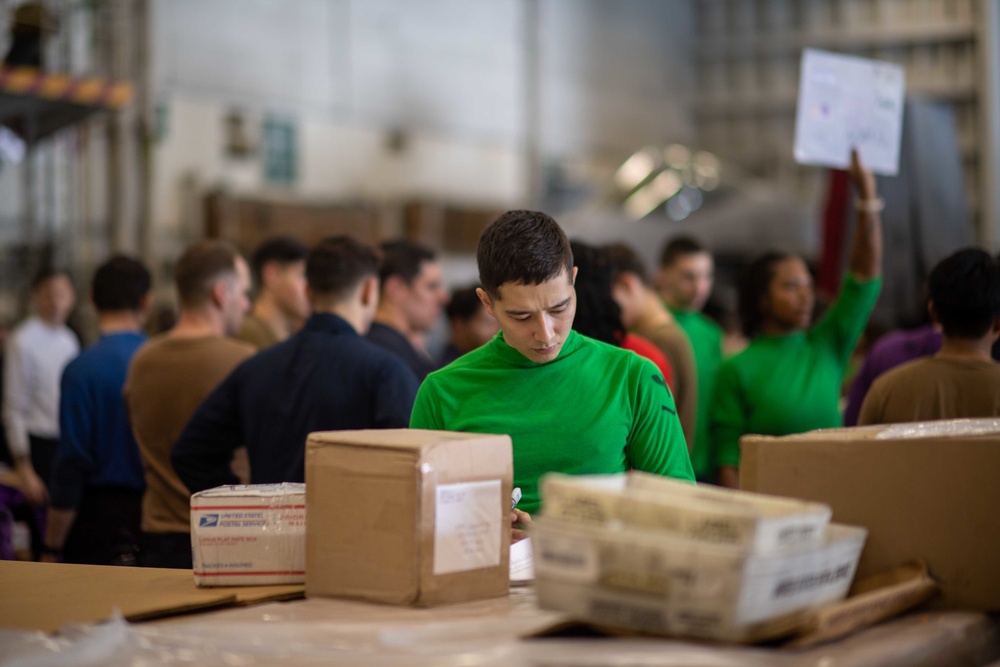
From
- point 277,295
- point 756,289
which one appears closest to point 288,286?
point 277,295

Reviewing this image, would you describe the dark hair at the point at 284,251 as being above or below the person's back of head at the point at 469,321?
above

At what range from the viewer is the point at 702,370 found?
195 inches

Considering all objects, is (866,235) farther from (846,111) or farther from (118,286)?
(118,286)

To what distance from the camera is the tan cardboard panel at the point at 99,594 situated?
5.59 feet

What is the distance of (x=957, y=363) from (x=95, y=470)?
2.96 metres

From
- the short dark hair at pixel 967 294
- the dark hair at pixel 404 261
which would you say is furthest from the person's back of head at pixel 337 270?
the short dark hair at pixel 967 294

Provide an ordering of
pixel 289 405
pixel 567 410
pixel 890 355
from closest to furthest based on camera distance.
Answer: pixel 567 410, pixel 289 405, pixel 890 355

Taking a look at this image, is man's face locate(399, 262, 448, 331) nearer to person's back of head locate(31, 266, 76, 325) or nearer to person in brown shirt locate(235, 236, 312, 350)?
person in brown shirt locate(235, 236, 312, 350)

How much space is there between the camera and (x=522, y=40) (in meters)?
12.6

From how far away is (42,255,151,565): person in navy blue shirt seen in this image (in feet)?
12.6

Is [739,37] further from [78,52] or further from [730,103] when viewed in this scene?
[78,52]

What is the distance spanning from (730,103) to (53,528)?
11.1 meters

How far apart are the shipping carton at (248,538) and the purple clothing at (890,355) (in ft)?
7.70

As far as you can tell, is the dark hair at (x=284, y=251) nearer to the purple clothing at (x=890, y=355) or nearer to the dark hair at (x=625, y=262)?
the dark hair at (x=625, y=262)
